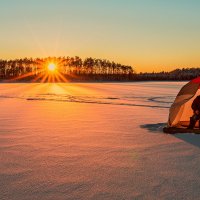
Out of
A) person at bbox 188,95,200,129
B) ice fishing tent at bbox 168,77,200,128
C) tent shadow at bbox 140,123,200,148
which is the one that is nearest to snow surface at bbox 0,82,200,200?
tent shadow at bbox 140,123,200,148

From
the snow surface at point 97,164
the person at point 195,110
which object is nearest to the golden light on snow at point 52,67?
the snow surface at point 97,164

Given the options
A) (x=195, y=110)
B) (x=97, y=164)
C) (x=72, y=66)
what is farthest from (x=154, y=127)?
(x=72, y=66)

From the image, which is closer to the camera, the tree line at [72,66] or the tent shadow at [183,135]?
the tent shadow at [183,135]

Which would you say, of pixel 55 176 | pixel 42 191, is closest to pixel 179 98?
pixel 55 176

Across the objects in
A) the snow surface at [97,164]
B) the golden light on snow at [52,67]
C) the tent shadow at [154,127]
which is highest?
the golden light on snow at [52,67]

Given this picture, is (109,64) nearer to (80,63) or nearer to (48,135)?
(80,63)

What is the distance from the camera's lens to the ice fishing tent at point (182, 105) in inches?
345

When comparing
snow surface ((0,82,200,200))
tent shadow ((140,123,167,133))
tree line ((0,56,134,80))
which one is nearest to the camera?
snow surface ((0,82,200,200))

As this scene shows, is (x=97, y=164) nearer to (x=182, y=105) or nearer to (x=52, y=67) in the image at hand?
(x=182, y=105)

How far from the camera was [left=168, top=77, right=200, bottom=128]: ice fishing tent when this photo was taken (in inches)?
345

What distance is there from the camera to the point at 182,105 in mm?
9414

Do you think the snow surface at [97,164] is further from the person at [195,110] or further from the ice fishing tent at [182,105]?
the person at [195,110]

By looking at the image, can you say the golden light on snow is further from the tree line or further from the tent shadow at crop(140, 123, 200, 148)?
the tent shadow at crop(140, 123, 200, 148)

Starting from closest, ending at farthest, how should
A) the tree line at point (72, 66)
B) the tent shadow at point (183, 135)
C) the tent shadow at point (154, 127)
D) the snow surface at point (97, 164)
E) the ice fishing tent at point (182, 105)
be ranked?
the snow surface at point (97, 164) → the tent shadow at point (183, 135) → the ice fishing tent at point (182, 105) → the tent shadow at point (154, 127) → the tree line at point (72, 66)
